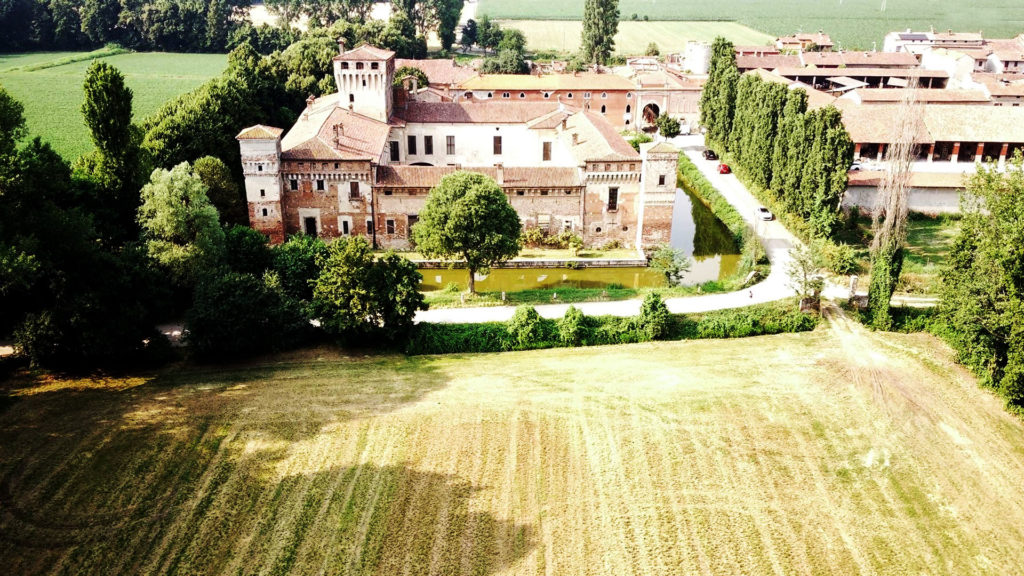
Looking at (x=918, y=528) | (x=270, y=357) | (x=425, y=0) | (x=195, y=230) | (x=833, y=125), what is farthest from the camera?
(x=425, y=0)

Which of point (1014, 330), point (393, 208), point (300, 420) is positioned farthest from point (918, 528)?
point (393, 208)

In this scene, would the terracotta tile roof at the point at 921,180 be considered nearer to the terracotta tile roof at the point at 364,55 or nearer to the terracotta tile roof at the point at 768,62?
the terracotta tile roof at the point at 364,55

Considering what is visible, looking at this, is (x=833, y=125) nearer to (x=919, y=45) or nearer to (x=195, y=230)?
(x=195, y=230)

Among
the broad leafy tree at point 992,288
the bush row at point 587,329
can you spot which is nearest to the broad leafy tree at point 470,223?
the bush row at point 587,329

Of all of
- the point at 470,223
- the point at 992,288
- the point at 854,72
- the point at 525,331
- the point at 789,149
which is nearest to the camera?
the point at 992,288

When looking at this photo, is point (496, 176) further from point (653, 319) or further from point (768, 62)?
point (768, 62)

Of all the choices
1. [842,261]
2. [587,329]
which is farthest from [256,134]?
[842,261]
